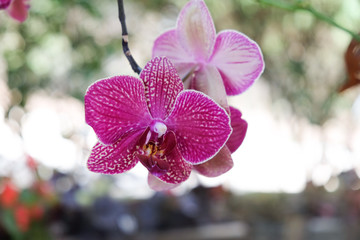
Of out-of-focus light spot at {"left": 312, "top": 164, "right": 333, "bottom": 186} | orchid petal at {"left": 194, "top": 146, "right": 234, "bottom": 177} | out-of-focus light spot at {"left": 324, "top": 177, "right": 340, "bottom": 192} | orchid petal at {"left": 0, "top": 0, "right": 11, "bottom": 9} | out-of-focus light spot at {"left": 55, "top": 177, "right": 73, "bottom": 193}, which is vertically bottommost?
out-of-focus light spot at {"left": 312, "top": 164, "right": 333, "bottom": 186}

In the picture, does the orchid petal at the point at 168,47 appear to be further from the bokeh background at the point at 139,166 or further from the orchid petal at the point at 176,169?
the bokeh background at the point at 139,166

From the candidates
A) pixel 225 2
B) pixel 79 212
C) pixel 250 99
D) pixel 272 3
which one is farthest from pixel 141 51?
pixel 272 3

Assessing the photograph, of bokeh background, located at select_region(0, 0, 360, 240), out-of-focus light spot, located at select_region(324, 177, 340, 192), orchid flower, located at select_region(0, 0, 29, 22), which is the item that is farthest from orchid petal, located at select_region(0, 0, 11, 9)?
out-of-focus light spot, located at select_region(324, 177, 340, 192)

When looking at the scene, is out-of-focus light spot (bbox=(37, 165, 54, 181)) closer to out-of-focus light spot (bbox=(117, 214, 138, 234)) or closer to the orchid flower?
out-of-focus light spot (bbox=(117, 214, 138, 234))

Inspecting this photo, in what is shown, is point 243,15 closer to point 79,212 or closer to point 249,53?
point 79,212

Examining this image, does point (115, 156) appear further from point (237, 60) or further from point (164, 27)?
point (164, 27)

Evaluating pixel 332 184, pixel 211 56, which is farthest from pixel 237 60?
pixel 332 184
